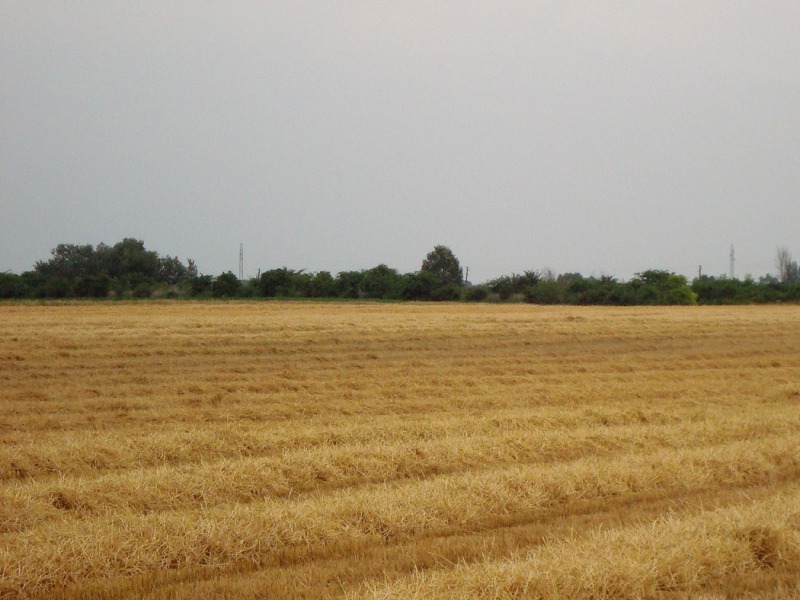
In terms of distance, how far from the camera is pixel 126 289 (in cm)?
4984

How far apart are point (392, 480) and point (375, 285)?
51908mm

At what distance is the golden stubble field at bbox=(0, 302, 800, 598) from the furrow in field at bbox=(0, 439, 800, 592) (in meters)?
0.02

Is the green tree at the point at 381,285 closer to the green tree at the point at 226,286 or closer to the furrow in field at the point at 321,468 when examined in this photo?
the green tree at the point at 226,286

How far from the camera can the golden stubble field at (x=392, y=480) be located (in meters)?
5.18

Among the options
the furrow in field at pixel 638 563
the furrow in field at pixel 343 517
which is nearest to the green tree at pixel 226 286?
the furrow in field at pixel 343 517

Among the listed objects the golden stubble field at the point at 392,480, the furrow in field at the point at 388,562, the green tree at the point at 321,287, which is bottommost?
the furrow in field at the point at 388,562

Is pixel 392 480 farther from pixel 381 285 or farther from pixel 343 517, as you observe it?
pixel 381 285

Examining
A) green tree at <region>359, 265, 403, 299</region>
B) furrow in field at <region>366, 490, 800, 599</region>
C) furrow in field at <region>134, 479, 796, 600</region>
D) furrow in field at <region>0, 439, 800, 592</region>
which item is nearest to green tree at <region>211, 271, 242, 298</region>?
green tree at <region>359, 265, 403, 299</region>

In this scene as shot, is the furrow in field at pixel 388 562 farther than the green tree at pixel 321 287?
No

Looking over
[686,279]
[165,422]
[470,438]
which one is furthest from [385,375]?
[686,279]

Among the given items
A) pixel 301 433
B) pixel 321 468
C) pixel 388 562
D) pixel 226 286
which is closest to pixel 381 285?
pixel 226 286

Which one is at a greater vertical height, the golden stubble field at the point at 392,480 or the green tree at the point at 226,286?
the green tree at the point at 226,286

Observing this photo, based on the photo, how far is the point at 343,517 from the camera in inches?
251

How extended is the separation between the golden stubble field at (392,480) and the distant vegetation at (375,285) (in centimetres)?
3639
